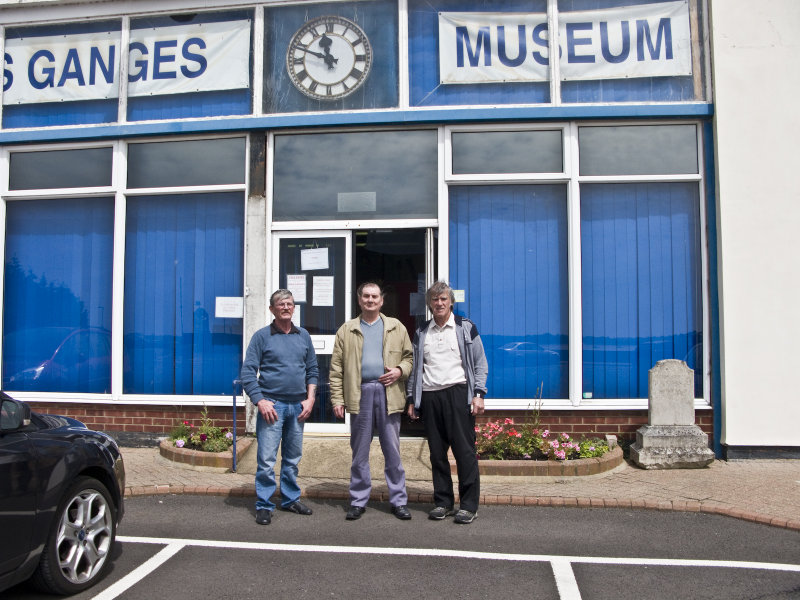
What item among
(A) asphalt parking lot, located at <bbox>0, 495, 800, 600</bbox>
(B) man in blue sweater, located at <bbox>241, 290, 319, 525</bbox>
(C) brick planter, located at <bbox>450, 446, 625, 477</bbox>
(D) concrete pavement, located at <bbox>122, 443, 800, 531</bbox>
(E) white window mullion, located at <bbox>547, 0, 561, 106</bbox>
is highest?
(E) white window mullion, located at <bbox>547, 0, 561, 106</bbox>

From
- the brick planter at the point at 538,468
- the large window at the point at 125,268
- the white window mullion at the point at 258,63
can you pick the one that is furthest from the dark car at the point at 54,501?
the white window mullion at the point at 258,63

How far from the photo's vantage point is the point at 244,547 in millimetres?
4645

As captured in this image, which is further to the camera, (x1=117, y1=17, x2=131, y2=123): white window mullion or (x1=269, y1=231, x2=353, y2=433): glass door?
(x1=117, y1=17, x2=131, y2=123): white window mullion

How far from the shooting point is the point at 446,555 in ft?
14.7

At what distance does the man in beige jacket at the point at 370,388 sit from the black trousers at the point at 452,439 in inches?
10.1

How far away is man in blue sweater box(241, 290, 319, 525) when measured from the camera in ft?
17.1

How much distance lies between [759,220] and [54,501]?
692 centimetres

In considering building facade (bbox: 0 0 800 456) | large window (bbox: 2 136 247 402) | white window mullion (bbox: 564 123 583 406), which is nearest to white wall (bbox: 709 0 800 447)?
building facade (bbox: 0 0 800 456)

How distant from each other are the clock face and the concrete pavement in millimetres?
4292

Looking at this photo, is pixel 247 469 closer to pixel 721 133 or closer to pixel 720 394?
pixel 720 394

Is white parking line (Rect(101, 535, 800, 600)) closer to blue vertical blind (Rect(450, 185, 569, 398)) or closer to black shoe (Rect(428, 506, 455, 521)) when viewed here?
black shoe (Rect(428, 506, 455, 521))

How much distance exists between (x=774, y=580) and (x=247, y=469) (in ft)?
15.0

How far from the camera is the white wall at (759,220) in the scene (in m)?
7.17

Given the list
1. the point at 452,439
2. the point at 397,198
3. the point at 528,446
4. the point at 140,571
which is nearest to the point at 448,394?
the point at 452,439
